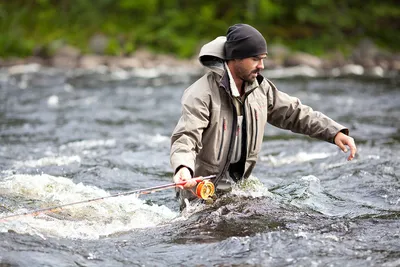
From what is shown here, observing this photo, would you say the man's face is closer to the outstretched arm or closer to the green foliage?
the outstretched arm

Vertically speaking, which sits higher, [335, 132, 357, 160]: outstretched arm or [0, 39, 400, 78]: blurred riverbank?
[335, 132, 357, 160]: outstretched arm

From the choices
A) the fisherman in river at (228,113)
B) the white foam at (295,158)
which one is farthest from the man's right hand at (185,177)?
the white foam at (295,158)

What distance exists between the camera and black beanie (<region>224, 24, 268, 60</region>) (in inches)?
232

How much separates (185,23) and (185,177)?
3202 centimetres

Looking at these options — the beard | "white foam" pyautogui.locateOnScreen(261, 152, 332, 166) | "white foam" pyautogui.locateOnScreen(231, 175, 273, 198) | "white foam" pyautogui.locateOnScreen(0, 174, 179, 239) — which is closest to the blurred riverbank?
"white foam" pyautogui.locateOnScreen(261, 152, 332, 166)

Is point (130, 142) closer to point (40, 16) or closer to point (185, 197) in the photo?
point (185, 197)

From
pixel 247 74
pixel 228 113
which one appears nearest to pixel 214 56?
pixel 247 74

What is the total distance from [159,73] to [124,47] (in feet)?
20.0

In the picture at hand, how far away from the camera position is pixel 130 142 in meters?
12.0

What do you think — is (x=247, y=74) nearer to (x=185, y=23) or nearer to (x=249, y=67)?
(x=249, y=67)

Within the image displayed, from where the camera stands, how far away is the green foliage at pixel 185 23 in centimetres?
3409

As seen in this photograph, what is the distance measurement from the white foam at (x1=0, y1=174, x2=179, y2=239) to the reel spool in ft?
2.60

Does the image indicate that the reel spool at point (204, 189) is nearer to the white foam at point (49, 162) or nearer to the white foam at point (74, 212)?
the white foam at point (74, 212)

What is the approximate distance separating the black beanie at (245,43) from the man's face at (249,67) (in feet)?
0.19
